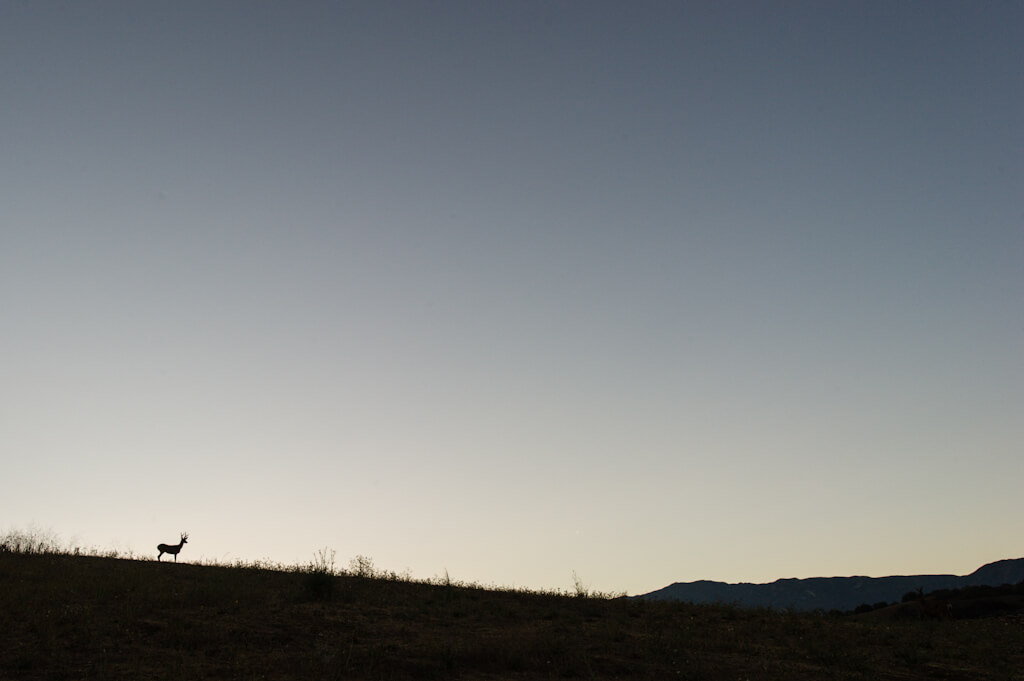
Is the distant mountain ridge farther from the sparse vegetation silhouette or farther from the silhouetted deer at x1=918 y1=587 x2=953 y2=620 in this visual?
the sparse vegetation silhouette

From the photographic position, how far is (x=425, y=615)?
17.8 m

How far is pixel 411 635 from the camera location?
15.6m

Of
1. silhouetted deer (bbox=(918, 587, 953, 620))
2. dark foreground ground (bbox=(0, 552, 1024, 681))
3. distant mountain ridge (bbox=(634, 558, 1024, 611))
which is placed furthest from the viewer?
distant mountain ridge (bbox=(634, 558, 1024, 611))

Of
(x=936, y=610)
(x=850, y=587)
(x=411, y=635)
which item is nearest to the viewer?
(x=411, y=635)

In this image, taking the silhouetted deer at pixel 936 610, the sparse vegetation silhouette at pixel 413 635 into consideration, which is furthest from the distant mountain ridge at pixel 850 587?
the sparse vegetation silhouette at pixel 413 635

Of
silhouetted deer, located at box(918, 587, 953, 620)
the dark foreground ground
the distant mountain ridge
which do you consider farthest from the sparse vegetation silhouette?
the distant mountain ridge

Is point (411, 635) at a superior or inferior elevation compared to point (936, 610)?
superior

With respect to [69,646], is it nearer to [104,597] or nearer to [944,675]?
[104,597]

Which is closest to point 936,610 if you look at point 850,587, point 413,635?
point 413,635

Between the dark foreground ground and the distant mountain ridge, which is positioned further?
the distant mountain ridge

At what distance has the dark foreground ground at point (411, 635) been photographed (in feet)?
42.3

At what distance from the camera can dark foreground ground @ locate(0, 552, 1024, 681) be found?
12906 mm

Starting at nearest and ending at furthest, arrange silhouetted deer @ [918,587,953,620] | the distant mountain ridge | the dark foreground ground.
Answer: the dark foreground ground
silhouetted deer @ [918,587,953,620]
the distant mountain ridge

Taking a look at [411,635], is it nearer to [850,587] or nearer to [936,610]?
[936,610]
